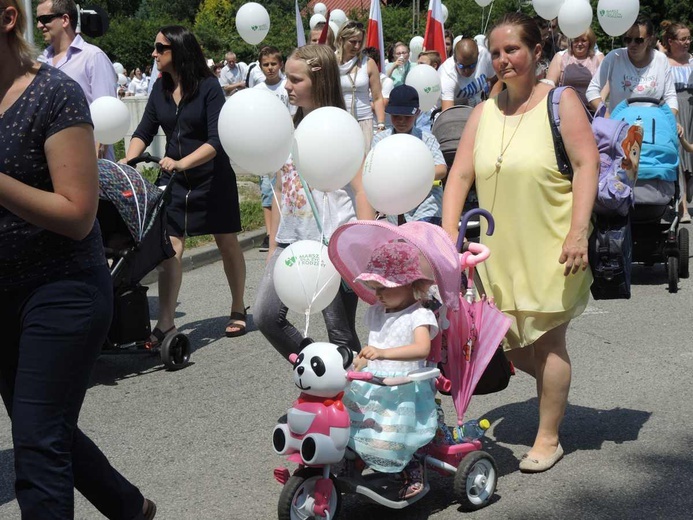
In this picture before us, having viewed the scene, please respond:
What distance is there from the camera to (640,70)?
967 centimetres

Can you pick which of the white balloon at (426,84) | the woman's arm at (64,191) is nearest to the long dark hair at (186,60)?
the woman's arm at (64,191)

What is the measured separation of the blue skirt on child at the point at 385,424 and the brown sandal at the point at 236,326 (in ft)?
11.8

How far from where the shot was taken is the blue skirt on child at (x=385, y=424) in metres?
3.90

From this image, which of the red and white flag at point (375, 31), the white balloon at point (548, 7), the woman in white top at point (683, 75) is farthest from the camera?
the red and white flag at point (375, 31)

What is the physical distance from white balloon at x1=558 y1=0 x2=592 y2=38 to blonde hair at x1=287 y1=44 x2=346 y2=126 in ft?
22.5

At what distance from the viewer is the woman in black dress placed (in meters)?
6.97

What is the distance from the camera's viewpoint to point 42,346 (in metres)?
3.15

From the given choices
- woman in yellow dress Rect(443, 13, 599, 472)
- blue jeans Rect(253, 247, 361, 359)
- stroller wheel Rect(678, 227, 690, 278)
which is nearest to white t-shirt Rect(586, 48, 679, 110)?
stroller wheel Rect(678, 227, 690, 278)

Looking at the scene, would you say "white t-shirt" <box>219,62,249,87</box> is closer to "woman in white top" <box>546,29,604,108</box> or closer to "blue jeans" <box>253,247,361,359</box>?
"woman in white top" <box>546,29,604,108</box>

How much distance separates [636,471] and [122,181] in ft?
11.2

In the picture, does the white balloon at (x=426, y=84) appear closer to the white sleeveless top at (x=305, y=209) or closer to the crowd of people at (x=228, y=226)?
the crowd of people at (x=228, y=226)

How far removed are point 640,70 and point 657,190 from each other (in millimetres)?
1902

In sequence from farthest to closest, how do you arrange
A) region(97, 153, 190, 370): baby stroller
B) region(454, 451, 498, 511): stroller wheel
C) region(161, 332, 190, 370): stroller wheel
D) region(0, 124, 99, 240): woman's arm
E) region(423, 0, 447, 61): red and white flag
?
region(423, 0, 447, 61): red and white flag → region(161, 332, 190, 370): stroller wheel → region(97, 153, 190, 370): baby stroller → region(454, 451, 498, 511): stroller wheel → region(0, 124, 99, 240): woman's arm

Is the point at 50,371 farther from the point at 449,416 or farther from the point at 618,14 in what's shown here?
the point at 618,14
